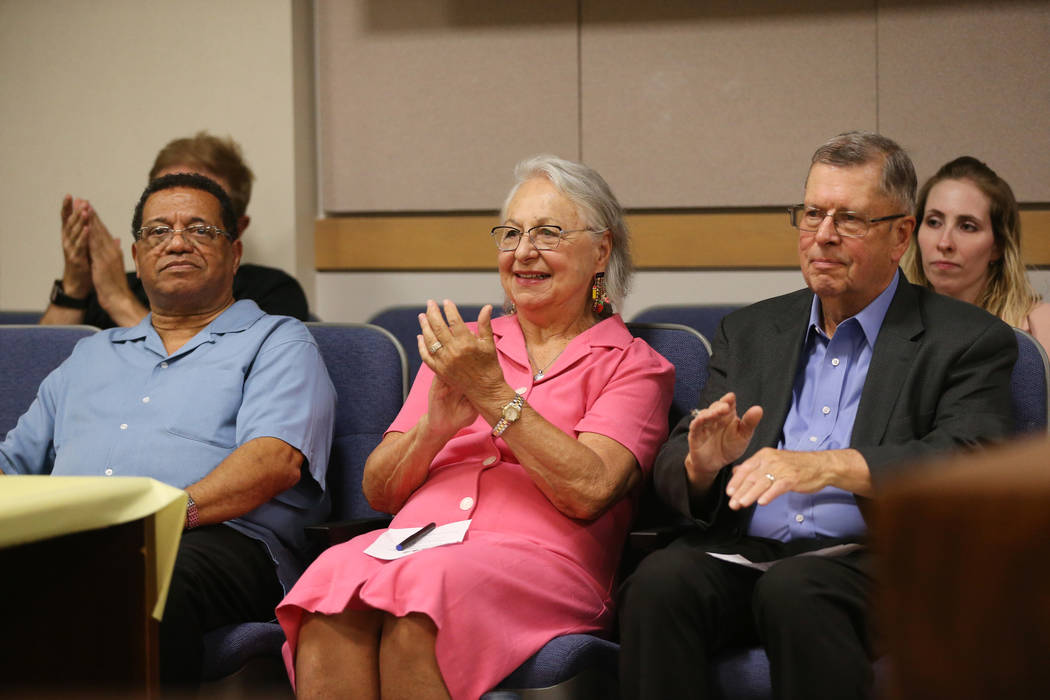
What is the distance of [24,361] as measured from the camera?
2.62 m

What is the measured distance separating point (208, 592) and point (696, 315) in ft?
5.29

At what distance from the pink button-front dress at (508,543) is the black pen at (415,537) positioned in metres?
0.03

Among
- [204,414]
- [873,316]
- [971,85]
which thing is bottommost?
[204,414]

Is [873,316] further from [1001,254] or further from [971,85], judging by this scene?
[971,85]

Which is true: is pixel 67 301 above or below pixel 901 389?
above

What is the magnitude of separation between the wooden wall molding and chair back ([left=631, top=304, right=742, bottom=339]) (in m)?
0.68

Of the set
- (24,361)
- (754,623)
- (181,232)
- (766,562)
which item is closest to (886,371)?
(766,562)

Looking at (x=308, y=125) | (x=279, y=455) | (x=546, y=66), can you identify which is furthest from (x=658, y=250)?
(x=279, y=455)

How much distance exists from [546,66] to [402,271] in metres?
0.97

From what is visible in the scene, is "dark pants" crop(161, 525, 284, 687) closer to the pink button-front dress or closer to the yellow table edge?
the pink button-front dress

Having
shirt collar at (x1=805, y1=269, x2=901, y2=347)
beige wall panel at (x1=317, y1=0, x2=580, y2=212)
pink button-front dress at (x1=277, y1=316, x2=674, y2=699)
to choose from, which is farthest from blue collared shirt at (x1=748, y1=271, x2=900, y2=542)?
beige wall panel at (x1=317, y1=0, x2=580, y2=212)

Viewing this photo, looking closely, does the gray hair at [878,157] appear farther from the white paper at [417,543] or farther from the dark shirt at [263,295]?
the dark shirt at [263,295]

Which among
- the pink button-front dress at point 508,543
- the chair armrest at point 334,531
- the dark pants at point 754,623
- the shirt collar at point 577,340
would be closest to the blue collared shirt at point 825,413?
the dark pants at point 754,623

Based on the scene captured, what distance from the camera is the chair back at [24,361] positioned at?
260 centimetres
